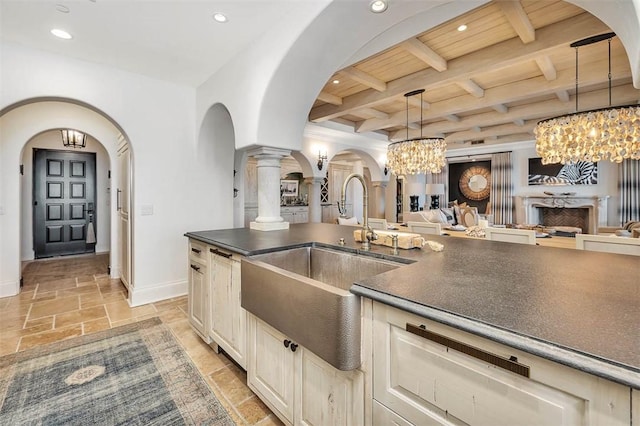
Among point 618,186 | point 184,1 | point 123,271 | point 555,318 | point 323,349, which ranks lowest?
point 123,271

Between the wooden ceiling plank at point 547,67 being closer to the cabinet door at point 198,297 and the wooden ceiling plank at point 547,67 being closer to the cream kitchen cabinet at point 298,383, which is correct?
the cream kitchen cabinet at point 298,383

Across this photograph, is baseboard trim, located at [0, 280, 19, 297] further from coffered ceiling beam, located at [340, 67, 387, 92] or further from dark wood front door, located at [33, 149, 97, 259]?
coffered ceiling beam, located at [340, 67, 387, 92]

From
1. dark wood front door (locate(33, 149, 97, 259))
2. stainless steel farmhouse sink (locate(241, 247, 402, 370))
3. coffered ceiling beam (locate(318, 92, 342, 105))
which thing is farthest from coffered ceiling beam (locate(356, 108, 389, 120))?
dark wood front door (locate(33, 149, 97, 259))

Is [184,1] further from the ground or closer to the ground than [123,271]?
further from the ground

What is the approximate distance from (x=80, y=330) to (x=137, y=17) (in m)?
2.72

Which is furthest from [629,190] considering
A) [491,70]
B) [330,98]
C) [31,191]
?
[31,191]

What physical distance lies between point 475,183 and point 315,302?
367 inches

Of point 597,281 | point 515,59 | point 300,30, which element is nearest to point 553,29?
point 515,59

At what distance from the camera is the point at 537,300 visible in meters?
0.89

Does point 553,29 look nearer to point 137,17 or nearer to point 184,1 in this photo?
point 184,1

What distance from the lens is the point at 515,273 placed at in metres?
1.20

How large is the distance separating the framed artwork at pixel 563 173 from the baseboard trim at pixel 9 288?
1051 cm

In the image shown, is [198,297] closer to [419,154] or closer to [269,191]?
[269,191]

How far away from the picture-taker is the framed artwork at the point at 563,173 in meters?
6.91
